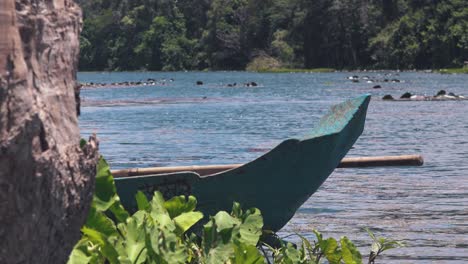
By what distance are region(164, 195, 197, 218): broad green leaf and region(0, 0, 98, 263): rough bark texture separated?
6.44 feet

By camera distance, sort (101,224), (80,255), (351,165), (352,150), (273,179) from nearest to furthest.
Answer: (80,255), (101,224), (273,179), (351,165), (352,150)

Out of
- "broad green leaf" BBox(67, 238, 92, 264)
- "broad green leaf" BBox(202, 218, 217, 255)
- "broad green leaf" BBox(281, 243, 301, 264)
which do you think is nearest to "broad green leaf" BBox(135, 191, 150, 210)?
"broad green leaf" BBox(202, 218, 217, 255)

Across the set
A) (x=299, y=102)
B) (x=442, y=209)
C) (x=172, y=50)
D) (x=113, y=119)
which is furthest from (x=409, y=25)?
(x=442, y=209)

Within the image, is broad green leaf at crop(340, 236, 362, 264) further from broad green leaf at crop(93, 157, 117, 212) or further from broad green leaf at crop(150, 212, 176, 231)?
broad green leaf at crop(93, 157, 117, 212)

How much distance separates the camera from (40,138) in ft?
11.2

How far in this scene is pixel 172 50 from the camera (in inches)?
5551

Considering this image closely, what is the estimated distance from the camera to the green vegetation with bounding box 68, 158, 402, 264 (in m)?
4.92

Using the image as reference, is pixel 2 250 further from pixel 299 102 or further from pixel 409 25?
pixel 409 25

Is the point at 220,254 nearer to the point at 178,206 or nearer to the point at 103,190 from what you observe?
the point at 178,206

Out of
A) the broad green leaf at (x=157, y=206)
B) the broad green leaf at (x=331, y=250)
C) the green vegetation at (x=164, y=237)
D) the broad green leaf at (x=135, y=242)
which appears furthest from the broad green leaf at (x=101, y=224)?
the broad green leaf at (x=331, y=250)

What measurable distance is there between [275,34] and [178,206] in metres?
119

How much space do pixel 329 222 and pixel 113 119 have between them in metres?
25.2

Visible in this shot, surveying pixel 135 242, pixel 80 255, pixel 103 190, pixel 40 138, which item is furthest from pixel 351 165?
pixel 40 138

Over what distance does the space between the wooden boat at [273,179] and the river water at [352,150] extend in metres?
2.36
